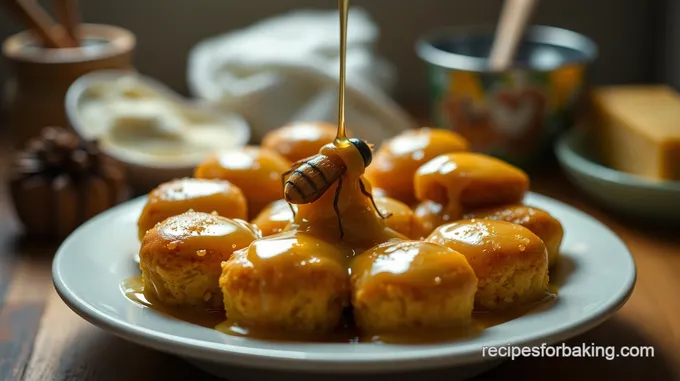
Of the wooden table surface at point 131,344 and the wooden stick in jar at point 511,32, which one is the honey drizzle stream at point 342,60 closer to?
the wooden table surface at point 131,344

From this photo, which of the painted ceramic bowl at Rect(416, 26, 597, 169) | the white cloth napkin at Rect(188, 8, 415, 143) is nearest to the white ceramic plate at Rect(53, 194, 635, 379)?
the painted ceramic bowl at Rect(416, 26, 597, 169)

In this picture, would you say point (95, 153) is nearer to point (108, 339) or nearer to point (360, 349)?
point (108, 339)

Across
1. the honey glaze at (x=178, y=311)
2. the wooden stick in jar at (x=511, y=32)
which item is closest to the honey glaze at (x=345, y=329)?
the honey glaze at (x=178, y=311)

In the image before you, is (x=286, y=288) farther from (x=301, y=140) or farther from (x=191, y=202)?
(x=301, y=140)

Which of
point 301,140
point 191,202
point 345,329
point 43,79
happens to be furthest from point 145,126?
point 345,329

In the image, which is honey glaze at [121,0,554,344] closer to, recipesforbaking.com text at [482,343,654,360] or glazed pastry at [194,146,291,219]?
recipesforbaking.com text at [482,343,654,360]

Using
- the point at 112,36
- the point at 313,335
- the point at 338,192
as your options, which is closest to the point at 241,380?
the point at 313,335

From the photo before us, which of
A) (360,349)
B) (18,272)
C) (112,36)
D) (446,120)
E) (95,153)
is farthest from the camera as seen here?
(112,36)
